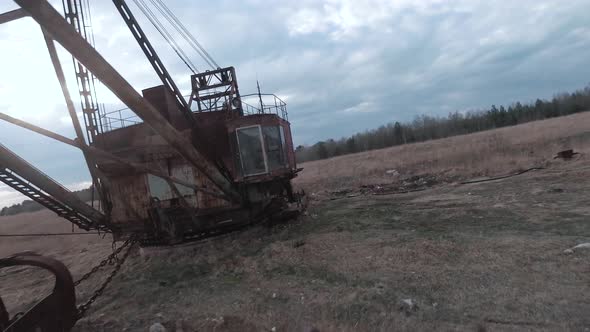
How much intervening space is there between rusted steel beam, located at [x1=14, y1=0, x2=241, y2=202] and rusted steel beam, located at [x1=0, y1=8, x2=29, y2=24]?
431 millimetres

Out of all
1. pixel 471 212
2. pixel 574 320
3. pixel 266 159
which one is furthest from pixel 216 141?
pixel 574 320

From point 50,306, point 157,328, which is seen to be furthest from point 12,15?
point 157,328

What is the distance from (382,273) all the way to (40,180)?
584 centimetres

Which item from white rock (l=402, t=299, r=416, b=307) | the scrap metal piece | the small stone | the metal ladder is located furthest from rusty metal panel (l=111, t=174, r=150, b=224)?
white rock (l=402, t=299, r=416, b=307)

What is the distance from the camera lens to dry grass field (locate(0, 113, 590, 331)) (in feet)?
16.4

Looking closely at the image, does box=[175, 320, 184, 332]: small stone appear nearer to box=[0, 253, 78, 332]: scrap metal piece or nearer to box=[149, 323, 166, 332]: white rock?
box=[149, 323, 166, 332]: white rock

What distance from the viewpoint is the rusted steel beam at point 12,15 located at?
237 inches

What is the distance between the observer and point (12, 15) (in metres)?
6.07

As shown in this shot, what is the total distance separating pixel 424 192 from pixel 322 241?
750 cm

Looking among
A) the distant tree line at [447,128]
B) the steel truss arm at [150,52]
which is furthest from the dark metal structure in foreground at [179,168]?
the distant tree line at [447,128]

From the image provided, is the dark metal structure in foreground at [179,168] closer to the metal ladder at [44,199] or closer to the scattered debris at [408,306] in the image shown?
the metal ladder at [44,199]

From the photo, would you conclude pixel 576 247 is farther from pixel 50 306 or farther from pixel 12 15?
pixel 12 15

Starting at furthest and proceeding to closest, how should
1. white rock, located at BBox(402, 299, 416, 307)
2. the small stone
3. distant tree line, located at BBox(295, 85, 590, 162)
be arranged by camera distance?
distant tree line, located at BBox(295, 85, 590, 162) → the small stone → white rock, located at BBox(402, 299, 416, 307)

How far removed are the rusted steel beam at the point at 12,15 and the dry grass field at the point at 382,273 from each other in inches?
186
